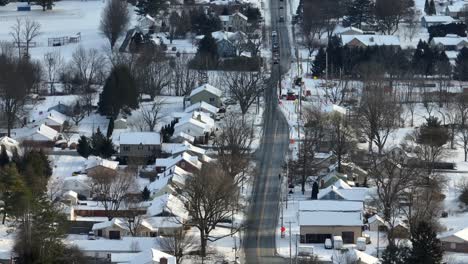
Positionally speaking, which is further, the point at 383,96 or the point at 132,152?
the point at 383,96

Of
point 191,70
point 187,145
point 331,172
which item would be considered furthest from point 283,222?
point 191,70

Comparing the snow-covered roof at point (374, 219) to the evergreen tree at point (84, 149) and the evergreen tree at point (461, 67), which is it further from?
the evergreen tree at point (461, 67)

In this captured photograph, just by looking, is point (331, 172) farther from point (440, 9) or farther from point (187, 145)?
point (440, 9)

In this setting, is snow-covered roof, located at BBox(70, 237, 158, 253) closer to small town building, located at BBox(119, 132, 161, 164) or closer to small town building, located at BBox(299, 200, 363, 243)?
small town building, located at BBox(299, 200, 363, 243)

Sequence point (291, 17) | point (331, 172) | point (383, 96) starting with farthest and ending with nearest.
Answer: point (291, 17) < point (383, 96) < point (331, 172)

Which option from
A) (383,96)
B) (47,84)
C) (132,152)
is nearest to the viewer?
(132,152)

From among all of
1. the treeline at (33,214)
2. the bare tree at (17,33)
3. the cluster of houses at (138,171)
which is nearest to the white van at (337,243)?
the cluster of houses at (138,171)
